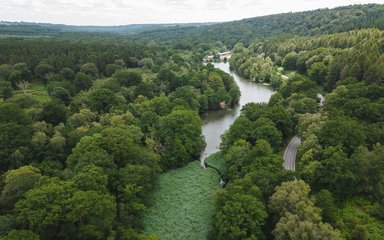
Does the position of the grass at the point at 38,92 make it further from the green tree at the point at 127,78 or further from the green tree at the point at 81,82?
the green tree at the point at 127,78

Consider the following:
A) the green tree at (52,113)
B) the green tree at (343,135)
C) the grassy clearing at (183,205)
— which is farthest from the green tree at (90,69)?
the green tree at (343,135)

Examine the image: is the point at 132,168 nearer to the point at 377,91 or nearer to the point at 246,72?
the point at 377,91

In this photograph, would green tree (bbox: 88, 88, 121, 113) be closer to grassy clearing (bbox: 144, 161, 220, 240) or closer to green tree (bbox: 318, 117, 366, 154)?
grassy clearing (bbox: 144, 161, 220, 240)

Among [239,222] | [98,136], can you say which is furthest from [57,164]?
[239,222]

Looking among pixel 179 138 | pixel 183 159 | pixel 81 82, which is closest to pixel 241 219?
pixel 183 159

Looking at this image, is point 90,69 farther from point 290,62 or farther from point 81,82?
point 290,62

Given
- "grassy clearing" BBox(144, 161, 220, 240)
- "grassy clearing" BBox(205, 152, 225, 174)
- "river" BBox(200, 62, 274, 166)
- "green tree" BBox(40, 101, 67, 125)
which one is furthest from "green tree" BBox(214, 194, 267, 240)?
"green tree" BBox(40, 101, 67, 125)
